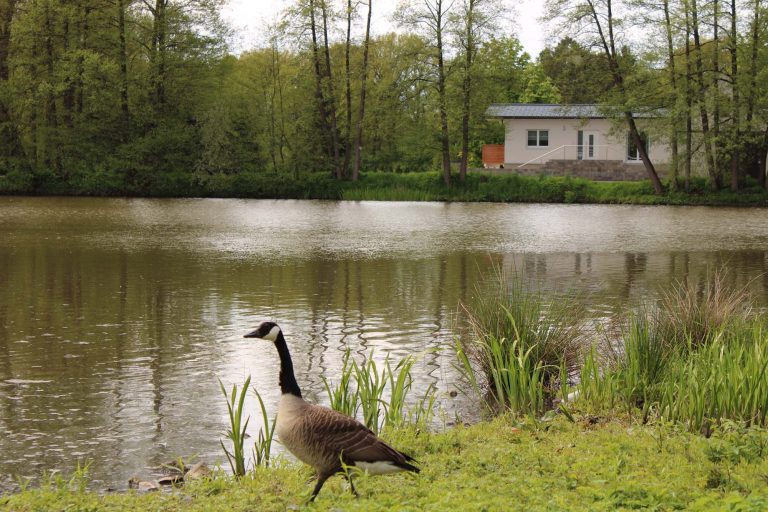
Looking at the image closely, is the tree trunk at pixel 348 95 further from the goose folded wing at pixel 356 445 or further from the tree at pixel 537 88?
the goose folded wing at pixel 356 445

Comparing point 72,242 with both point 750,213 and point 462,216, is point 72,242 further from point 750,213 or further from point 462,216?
point 750,213

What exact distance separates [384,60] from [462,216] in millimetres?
48479

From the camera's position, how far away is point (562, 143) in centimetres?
6712

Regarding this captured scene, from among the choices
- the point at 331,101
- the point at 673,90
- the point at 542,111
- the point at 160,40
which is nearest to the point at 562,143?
the point at 542,111

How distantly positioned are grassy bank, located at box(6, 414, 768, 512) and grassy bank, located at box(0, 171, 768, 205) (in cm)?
4768

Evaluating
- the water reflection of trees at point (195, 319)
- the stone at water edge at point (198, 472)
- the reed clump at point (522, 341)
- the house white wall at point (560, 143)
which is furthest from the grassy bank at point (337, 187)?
the stone at water edge at point (198, 472)

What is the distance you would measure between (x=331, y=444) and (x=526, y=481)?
1341 millimetres

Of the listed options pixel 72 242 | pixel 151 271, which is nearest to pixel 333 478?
pixel 151 271

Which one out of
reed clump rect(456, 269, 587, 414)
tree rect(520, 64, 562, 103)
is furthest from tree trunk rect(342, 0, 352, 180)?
reed clump rect(456, 269, 587, 414)

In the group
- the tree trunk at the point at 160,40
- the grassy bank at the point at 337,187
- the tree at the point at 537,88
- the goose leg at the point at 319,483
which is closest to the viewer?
the goose leg at the point at 319,483

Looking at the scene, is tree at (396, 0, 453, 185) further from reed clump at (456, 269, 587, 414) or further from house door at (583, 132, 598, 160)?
reed clump at (456, 269, 587, 414)

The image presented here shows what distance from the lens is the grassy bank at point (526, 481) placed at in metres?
5.81

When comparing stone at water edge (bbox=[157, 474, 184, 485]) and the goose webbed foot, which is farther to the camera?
stone at water edge (bbox=[157, 474, 184, 485])

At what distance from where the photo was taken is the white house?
6319 cm
